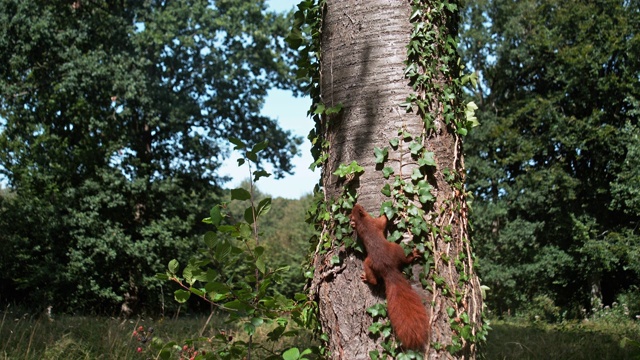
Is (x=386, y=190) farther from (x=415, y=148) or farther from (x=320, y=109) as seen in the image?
(x=320, y=109)

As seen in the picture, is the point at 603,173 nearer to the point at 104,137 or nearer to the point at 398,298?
the point at 104,137

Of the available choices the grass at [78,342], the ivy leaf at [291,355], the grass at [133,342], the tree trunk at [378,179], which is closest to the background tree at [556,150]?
the grass at [133,342]

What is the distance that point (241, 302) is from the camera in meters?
2.43

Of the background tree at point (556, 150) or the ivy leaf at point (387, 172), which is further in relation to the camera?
the background tree at point (556, 150)

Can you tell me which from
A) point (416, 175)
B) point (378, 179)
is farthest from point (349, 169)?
point (416, 175)

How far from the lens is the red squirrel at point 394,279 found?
2152mm

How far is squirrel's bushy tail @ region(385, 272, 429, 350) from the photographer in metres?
2.15

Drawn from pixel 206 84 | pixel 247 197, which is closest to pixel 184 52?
pixel 206 84

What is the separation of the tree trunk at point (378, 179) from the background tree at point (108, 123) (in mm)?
15161

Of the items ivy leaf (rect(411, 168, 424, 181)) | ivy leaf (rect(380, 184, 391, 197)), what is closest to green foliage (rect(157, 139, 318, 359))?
ivy leaf (rect(380, 184, 391, 197))

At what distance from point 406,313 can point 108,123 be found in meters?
17.0

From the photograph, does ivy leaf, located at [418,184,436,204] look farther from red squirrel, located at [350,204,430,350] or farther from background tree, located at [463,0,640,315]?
background tree, located at [463,0,640,315]

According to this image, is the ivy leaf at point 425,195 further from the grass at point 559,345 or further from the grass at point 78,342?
the grass at point 559,345

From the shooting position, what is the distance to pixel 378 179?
2365 millimetres
